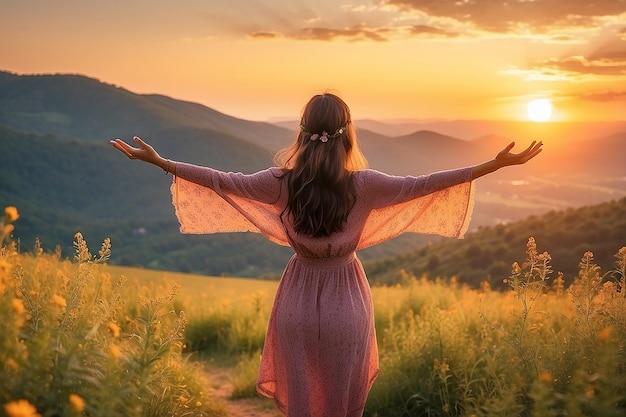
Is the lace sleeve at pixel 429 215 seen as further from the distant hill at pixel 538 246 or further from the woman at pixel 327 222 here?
the distant hill at pixel 538 246

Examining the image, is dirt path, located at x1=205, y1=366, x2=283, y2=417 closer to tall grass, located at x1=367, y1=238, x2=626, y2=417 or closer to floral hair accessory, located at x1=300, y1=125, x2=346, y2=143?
tall grass, located at x1=367, y1=238, x2=626, y2=417

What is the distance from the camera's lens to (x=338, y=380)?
173 inches

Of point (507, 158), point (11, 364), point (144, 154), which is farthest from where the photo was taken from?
point (144, 154)

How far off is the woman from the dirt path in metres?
1.45

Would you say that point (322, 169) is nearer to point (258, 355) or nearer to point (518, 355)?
point (518, 355)

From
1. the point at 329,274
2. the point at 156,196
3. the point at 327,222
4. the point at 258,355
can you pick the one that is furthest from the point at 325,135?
the point at 156,196

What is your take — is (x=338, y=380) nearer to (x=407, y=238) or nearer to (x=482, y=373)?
(x=482, y=373)

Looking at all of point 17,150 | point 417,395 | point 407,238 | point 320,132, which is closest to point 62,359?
point 320,132

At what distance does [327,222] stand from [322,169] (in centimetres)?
36

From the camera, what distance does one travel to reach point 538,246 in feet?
97.1

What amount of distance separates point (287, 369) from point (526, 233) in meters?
33.5

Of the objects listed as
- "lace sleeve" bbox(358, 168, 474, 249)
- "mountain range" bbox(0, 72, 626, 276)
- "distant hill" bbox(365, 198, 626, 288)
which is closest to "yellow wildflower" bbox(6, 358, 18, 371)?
"lace sleeve" bbox(358, 168, 474, 249)

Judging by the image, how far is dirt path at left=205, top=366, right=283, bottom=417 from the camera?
6.09 meters

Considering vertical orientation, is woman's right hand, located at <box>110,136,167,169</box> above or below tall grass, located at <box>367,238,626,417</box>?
above
